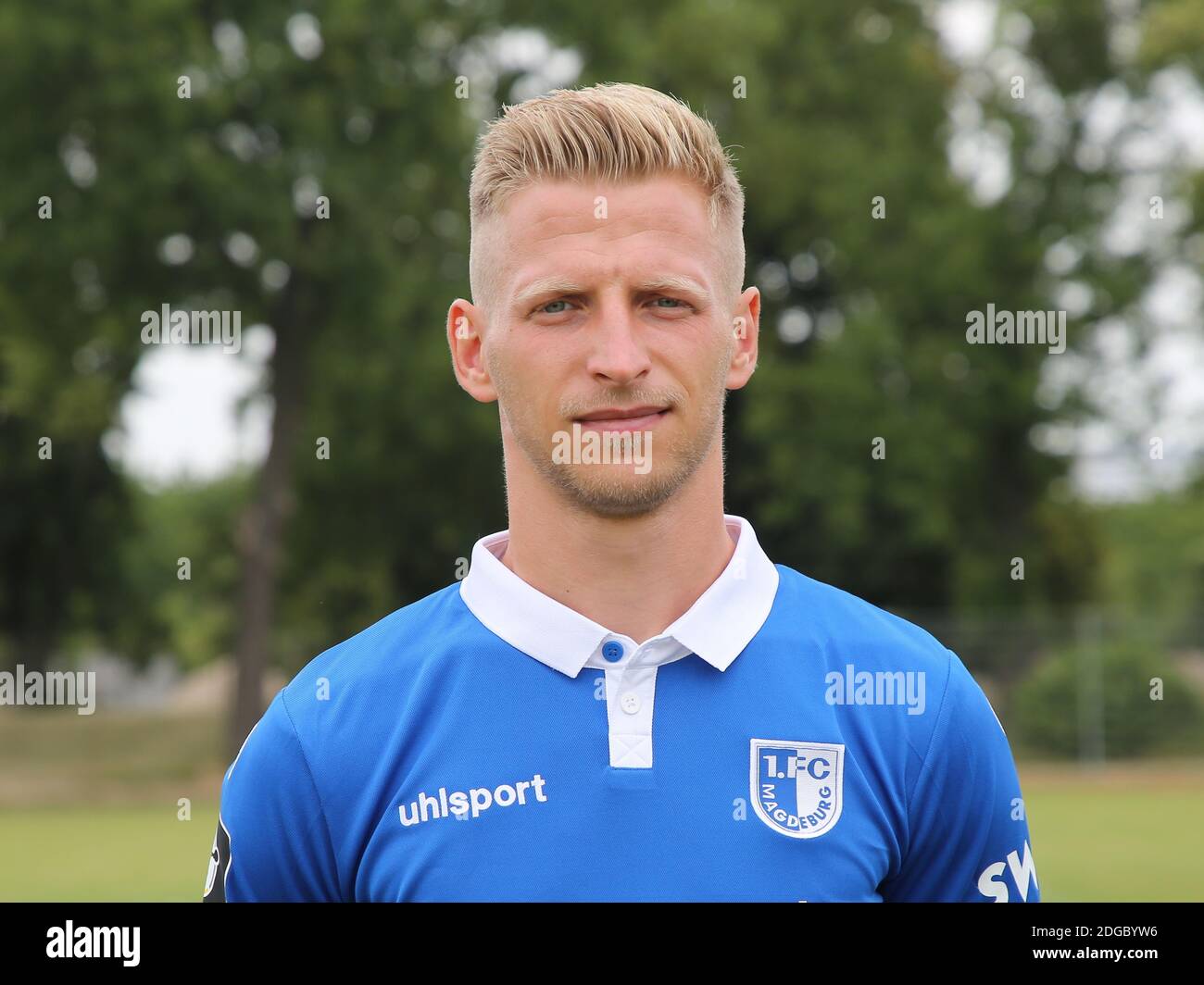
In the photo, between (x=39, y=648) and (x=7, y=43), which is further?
(x=39, y=648)

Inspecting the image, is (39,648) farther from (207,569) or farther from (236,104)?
(236,104)

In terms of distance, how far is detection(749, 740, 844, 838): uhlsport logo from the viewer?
269cm

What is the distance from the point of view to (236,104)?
23.9 meters

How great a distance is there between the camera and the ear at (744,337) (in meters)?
2.88

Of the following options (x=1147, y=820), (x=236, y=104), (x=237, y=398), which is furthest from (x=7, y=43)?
(x=1147, y=820)

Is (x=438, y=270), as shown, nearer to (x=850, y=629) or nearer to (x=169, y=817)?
(x=169, y=817)

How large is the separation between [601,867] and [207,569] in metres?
39.9
